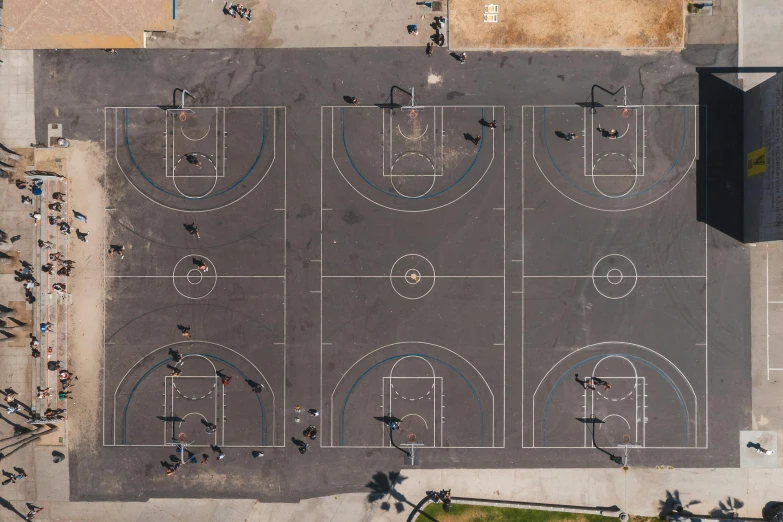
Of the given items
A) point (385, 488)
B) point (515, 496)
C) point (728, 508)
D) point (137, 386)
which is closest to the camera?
point (728, 508)

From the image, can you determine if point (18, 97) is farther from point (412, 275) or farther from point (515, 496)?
point (515, 496)

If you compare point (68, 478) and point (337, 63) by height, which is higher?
point (337, 63)

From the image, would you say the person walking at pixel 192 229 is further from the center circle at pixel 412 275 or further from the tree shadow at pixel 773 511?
the tree shadow at pixel 773 511

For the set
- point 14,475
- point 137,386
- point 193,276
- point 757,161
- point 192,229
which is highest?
point 757,161

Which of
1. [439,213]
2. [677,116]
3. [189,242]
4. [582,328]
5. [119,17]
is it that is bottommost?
[582,328]

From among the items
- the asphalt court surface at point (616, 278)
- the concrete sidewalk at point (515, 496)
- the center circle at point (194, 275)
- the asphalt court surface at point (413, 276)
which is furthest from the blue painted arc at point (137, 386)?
the asphalt court surface at point (616, 278)

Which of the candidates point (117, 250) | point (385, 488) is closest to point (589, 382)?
point (385, 488)

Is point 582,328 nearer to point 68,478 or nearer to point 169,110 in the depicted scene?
point 169,110

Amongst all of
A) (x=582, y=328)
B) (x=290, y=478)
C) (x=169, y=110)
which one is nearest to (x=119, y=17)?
(x=169, y=110)
